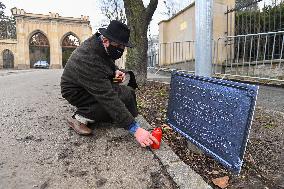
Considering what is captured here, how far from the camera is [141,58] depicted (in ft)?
22.4

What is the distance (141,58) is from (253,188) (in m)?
4.43

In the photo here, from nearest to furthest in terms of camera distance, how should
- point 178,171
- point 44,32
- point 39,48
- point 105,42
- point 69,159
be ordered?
point 178,171 → point 69,159 → point 105,42 → point 44,32 → point 39,48

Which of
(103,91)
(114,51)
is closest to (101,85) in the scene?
(103,91)

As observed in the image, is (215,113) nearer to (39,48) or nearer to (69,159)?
(69,159)

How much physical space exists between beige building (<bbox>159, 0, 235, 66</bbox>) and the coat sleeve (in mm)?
7879

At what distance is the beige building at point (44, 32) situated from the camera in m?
49.2

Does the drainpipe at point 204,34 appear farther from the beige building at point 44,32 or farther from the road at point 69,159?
the beige building at point 44,32

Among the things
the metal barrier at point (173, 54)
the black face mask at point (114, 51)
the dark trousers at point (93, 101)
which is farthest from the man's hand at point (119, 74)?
the metal barrier at point (173, 54)

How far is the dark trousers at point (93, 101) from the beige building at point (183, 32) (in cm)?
737

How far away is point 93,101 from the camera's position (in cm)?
366

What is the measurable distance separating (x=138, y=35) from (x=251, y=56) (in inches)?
170

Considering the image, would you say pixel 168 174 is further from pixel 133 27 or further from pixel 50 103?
pixel 133 27

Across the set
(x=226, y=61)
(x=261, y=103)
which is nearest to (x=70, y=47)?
→ (x=226, y=61)

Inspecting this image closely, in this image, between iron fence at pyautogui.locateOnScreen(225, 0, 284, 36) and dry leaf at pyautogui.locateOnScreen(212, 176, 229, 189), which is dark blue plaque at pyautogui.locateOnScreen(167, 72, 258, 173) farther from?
iron fence at pyautogui.locateOnScreen(225, 0, 284, 36)
